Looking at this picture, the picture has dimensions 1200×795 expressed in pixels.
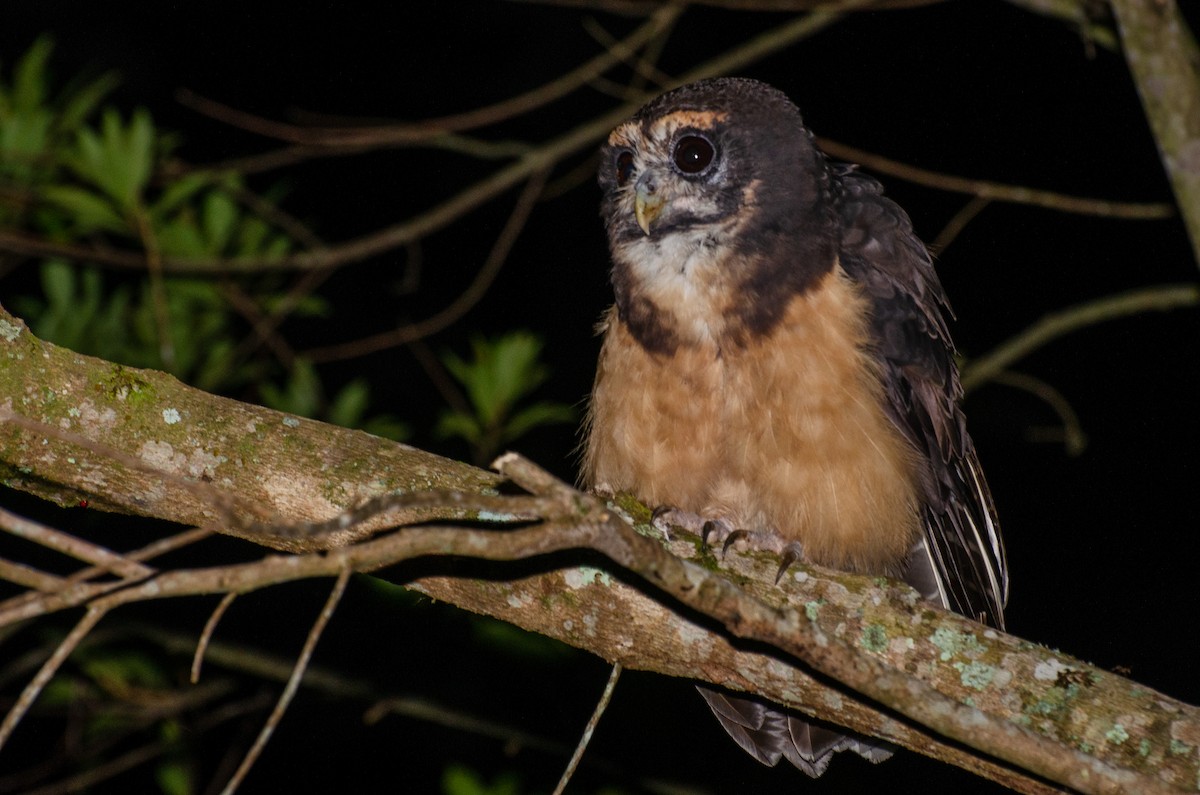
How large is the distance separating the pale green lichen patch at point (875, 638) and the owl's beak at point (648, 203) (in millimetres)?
1764

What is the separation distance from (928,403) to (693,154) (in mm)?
1245

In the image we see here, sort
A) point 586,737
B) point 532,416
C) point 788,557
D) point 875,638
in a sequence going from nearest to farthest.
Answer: point 586,737, point 875,638, point 788,557, point 532,416

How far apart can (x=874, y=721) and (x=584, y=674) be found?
2.56 m

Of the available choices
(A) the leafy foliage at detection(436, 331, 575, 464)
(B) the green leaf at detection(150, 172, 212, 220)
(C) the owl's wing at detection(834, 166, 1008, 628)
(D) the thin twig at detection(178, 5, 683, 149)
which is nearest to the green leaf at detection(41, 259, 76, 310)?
(B) the green leaf at detection(150, 172, 212, 220)

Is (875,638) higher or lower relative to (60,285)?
lower

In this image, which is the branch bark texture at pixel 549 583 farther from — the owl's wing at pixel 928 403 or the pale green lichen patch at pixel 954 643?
the owl's wing at pixel 928 403

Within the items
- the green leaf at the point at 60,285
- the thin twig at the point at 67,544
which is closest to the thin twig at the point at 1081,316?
the thin twig at the point at 67,544

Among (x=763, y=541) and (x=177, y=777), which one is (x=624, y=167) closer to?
(x=763, y=541)

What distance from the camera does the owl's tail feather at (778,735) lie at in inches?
159

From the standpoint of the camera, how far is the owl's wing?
4055 mm

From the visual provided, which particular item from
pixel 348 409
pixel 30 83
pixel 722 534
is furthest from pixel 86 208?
pixel 722 534

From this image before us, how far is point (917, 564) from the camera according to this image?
418 centimetres

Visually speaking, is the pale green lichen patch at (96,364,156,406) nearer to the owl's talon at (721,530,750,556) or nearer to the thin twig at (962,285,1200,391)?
the owl's talon at (721,530,750,556)

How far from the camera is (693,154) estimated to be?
4176mm
